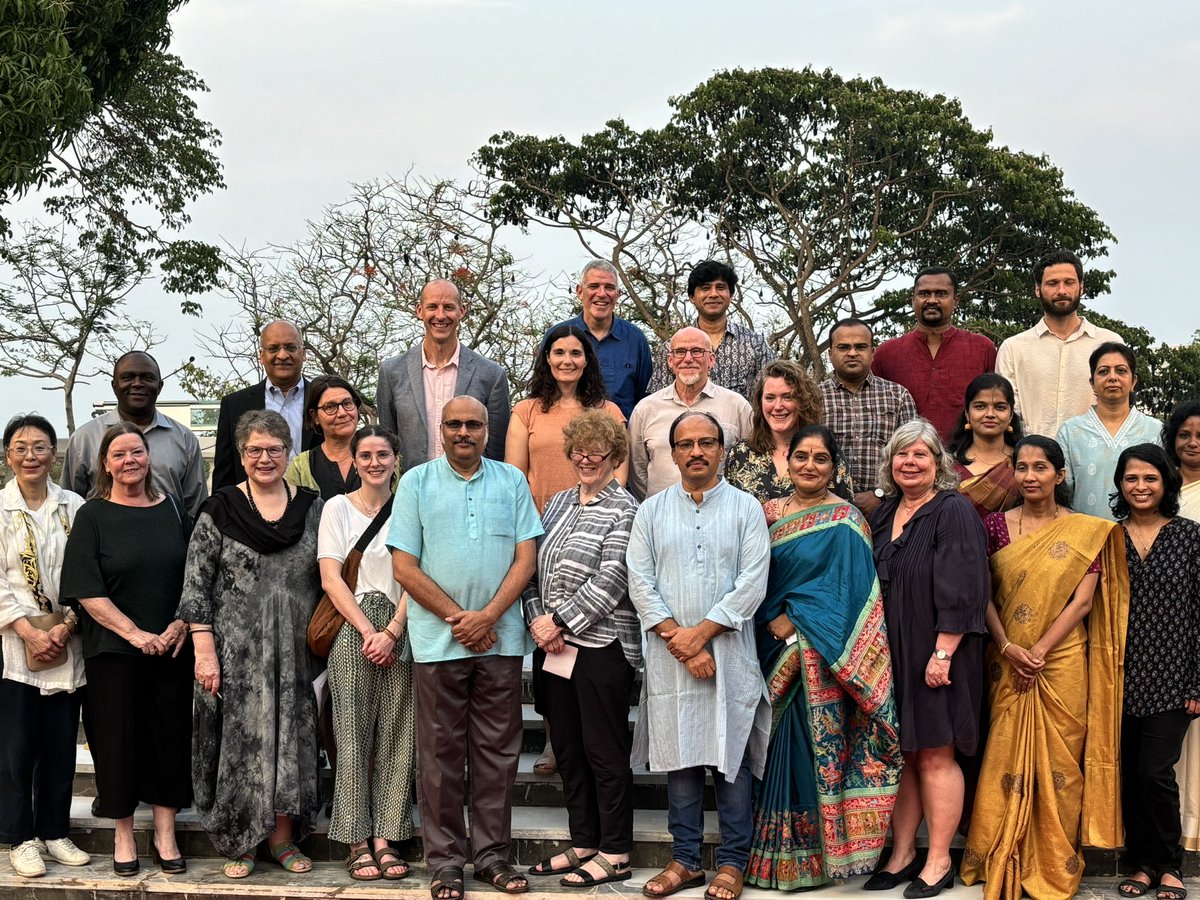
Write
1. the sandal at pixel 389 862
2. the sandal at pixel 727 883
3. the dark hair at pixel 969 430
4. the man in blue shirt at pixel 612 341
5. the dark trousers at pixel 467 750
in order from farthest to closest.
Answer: the man in blue shirt at pixel 612 341 → the dark hair at pixel 969 430 → the sandal at pixel 389 862 → the dark trousers at pixel 467 750 → the sandal at pixel 727 883

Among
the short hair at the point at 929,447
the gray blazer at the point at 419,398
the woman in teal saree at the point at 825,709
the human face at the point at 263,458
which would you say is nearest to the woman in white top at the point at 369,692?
the human face at the point at 263,458

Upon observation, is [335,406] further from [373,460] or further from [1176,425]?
[1176,425]

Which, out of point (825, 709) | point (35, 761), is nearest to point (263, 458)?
point (35, 761)

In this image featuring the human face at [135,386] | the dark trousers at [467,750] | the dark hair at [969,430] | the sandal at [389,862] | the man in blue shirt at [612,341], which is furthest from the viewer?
the man in blue shirt at [612,341]

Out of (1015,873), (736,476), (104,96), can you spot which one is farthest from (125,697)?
(104,96)

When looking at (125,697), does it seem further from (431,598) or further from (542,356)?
(542,356)

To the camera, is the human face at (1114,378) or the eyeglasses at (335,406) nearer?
the human face at (1114,378)

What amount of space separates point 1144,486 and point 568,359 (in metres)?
2.52

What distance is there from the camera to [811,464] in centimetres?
463

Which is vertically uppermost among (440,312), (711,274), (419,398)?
(711,274)

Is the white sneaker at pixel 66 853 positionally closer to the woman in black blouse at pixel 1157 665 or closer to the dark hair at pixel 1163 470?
the woman in black blouse at pixel 1157 665

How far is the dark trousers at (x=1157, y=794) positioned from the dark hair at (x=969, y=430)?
4.16 ft

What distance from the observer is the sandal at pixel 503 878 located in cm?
463

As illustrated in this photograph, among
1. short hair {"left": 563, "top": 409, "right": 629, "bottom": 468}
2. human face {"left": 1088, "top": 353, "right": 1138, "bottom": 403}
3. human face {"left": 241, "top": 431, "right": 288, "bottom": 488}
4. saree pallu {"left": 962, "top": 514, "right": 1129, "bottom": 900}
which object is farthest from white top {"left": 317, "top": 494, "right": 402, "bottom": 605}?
human face {"left": 1088, "top": 353, "right": 1138, "bottom": 403}
